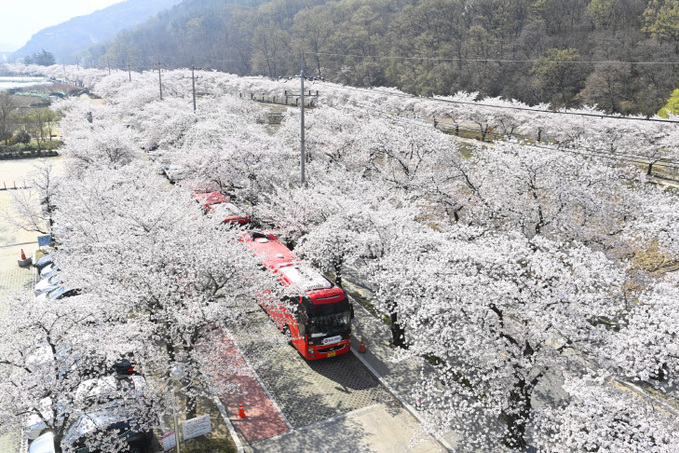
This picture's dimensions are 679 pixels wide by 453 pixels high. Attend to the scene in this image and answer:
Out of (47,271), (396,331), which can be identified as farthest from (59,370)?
(47,271)

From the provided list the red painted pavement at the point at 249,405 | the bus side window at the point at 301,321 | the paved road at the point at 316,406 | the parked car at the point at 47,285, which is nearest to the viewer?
the paved road at the point at 316,406

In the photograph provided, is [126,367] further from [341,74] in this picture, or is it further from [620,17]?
[341,74]

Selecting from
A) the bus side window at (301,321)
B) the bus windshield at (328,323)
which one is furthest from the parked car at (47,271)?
the bus windshield at (328,323)

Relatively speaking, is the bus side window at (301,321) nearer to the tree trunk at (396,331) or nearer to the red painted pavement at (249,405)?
the red painted pavement at (249,405)

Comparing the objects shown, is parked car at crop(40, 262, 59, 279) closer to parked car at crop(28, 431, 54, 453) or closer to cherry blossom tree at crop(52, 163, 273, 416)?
cherry blossom tree at crop(52, 163, 273, 416)

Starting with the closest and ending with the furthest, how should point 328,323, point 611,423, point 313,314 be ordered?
point 611,423
point 313,314
point 328,323

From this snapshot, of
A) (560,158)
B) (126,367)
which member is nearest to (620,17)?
(560,158)

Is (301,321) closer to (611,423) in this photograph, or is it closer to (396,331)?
(396,331)
